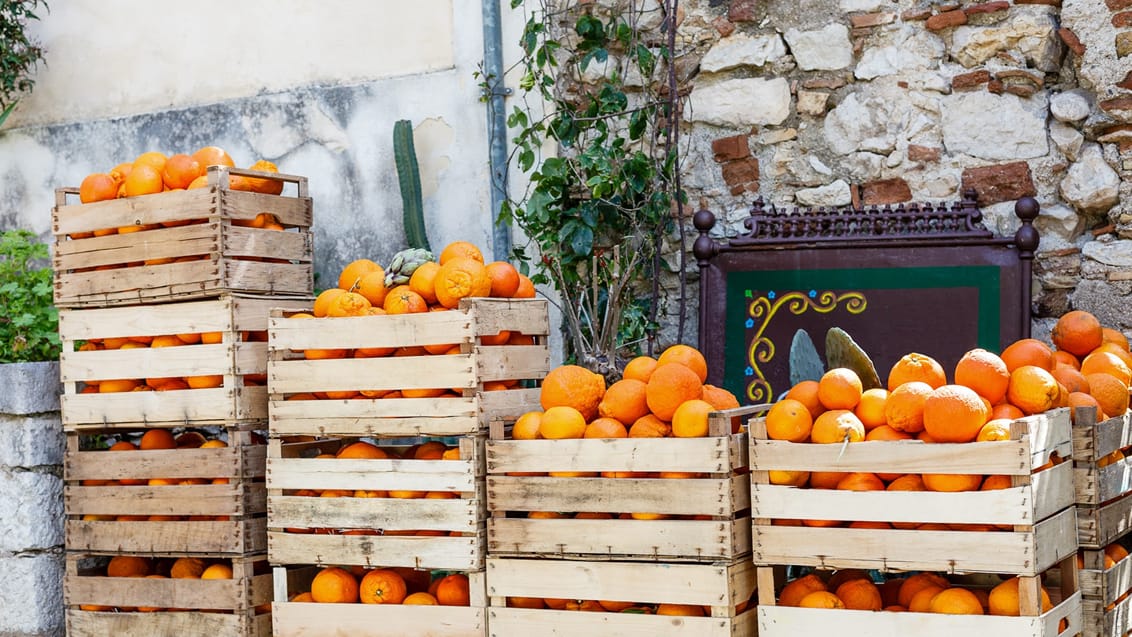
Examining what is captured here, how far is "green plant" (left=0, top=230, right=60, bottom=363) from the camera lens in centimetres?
437

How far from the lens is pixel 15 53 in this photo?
532 centimetres

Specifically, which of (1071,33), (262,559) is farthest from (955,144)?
(262,559)

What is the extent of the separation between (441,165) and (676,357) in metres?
1.93

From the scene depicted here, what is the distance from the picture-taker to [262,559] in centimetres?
371

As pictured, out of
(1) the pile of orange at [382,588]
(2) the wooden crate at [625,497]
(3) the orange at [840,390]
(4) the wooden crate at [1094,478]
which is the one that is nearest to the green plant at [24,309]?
(1) the pile of orange at [382,588]

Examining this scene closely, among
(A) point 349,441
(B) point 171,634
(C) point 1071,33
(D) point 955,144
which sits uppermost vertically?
(C) point 1071,33

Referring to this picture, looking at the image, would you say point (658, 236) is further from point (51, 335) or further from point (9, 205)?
point (9, 205)

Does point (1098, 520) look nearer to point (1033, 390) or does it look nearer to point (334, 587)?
point (1033, 390)

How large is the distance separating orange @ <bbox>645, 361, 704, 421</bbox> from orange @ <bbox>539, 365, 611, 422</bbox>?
0.62ft

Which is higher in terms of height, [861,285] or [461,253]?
[461,253]

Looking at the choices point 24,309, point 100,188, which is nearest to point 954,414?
point 100,188

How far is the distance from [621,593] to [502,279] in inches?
37.2

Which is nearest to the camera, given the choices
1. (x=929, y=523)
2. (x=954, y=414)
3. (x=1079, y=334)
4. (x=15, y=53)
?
(x=954, y=414)

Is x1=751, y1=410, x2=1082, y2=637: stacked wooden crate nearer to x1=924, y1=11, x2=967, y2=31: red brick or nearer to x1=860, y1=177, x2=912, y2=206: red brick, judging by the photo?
x1=860, y1=177, x2=912, y2=206: red brick
